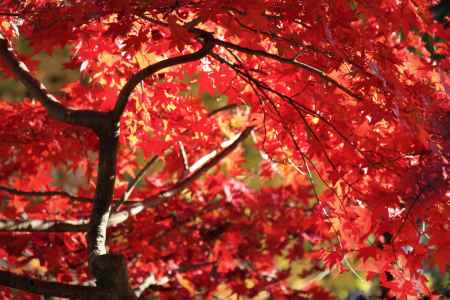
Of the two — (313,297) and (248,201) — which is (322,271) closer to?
(313,297)

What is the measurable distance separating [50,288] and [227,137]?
2.36 metres

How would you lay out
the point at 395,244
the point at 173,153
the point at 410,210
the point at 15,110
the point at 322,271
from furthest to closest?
the point at 322,271
the point at 173,153
the point at 15,110
the point at 395,244
the point at 410,210

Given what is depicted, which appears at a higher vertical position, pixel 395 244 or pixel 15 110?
pixel 15 110

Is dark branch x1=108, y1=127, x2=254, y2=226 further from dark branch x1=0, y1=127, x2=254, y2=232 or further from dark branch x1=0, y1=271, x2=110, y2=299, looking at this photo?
dark branch x1=0, y1=271, x2=110, y2=299

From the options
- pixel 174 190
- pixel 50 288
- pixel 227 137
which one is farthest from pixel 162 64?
pixel 227 137

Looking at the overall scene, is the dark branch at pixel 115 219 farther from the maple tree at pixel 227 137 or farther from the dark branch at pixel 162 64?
the dark branch at pixel 162 64

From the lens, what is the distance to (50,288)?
10.7ft

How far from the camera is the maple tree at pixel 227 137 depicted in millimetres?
3100

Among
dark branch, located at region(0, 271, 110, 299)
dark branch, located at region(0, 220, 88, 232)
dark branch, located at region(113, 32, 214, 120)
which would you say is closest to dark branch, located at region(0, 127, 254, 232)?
dark branch, located at region(0, 220, 88, 232)

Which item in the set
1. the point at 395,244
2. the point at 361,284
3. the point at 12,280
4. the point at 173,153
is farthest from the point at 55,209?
the point at 361,284

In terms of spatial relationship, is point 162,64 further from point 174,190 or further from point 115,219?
point 174,190

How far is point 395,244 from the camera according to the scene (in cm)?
333

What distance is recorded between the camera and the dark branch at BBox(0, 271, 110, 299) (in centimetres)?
322

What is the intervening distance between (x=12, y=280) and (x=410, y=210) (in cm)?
190
